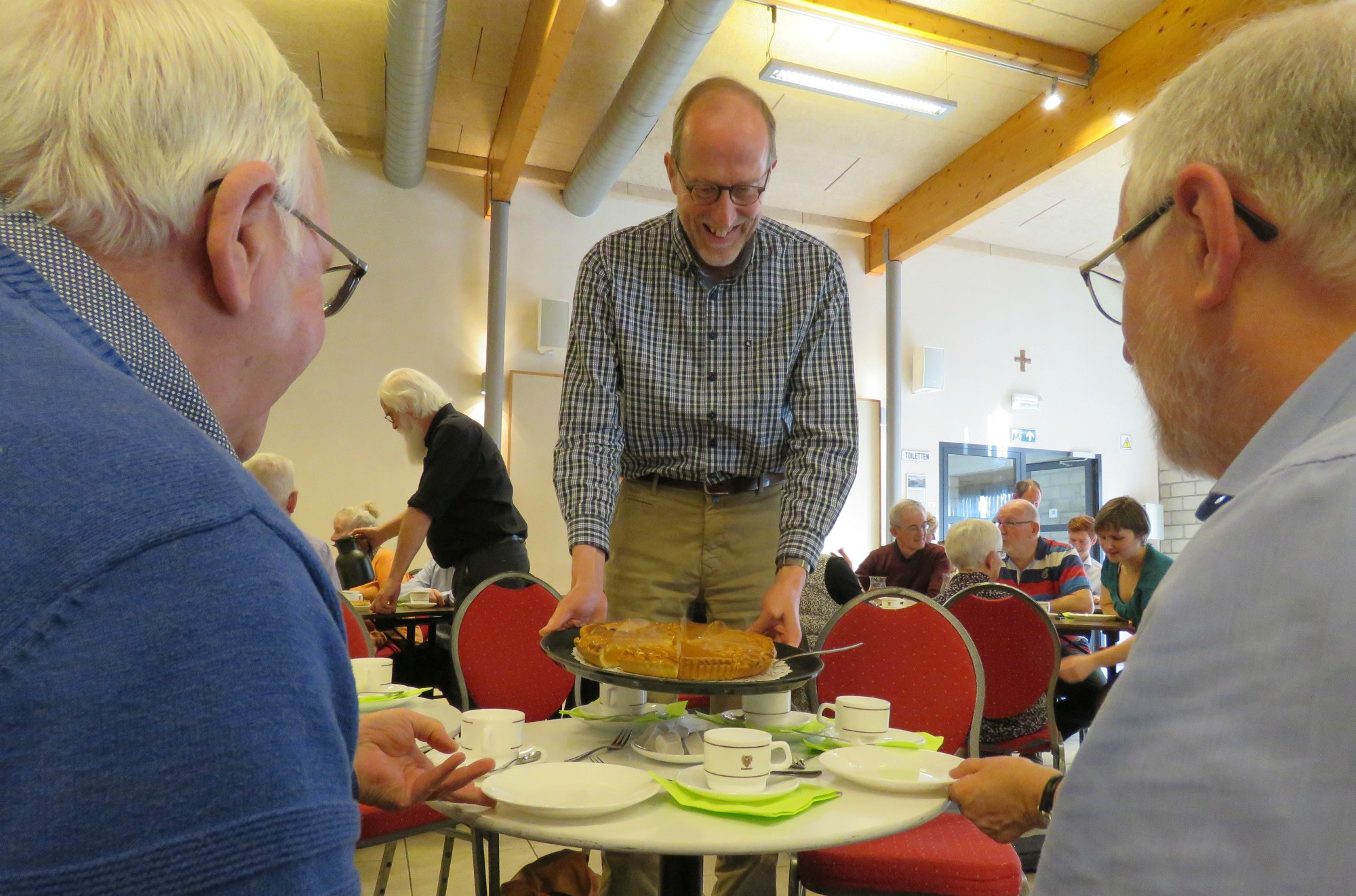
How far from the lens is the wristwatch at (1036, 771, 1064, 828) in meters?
1.07

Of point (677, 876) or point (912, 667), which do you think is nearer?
point (677, 876)

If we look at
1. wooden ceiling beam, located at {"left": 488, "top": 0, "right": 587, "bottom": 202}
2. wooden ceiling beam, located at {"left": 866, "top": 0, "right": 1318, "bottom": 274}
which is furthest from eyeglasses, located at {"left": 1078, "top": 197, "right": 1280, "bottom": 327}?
wooden ceiling beam, located at {"left": 488, "top": 0, "right": 587, "bottom": 202}

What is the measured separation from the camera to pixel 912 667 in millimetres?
2074

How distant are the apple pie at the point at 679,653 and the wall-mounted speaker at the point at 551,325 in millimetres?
5845

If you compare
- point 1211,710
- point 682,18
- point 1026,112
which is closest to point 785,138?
point 1026,112

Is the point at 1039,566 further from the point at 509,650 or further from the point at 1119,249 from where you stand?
the point at 1119,249

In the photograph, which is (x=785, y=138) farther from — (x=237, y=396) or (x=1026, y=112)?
(x=237, y=396)

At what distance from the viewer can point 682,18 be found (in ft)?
15.6

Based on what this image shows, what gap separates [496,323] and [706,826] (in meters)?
6.18

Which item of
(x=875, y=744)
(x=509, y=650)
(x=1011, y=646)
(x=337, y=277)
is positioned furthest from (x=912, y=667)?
(x=337, y=277)

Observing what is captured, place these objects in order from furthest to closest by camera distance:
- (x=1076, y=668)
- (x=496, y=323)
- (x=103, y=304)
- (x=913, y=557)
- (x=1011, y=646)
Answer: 1. (x=496, y=323)
2. (x=913, y=557)
3. (x=1076, y=668)
4. (x=1011, y=646)
5. (x=103, y=304)

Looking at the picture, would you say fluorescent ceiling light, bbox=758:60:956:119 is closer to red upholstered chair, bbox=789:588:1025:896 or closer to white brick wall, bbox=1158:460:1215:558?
red upholstered chair, bbox=789:588:1025:896

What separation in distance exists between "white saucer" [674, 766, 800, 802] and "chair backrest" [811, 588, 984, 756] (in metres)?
0.94

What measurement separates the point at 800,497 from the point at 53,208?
4.68 ft
